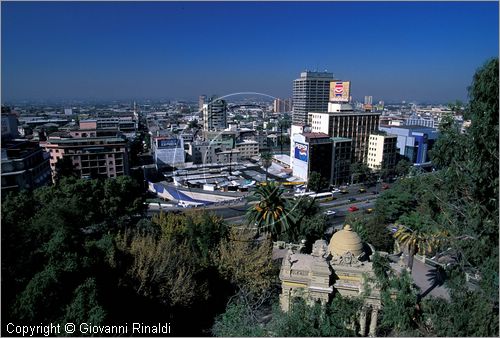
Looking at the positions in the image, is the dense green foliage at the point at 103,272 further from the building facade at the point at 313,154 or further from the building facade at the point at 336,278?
the building facade at the point at 313,154

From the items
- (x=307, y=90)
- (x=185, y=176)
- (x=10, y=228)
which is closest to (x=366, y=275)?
(x=10, y=228)

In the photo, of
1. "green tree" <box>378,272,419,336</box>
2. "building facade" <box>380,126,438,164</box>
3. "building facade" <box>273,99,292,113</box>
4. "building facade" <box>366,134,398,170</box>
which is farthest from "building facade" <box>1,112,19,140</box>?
"building facade" <box>273,99,292,113</box>

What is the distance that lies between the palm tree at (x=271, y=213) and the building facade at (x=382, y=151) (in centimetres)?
3971

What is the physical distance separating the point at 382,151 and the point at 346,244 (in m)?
44.2

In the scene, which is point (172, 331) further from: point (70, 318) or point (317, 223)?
point (317, 223)

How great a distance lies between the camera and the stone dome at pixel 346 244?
15.1 m

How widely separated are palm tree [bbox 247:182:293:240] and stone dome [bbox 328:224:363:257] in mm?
4868

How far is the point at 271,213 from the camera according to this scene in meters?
20.1

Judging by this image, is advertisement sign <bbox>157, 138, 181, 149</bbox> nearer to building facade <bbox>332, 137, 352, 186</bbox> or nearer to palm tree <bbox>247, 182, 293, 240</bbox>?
building facade <bbox>332, 137, 352, 186</bbox>

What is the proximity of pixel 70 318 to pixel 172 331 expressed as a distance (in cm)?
529

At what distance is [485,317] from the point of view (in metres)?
7.91

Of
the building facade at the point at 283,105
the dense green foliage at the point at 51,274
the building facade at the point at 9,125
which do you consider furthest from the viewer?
the building facade at the point at 283,105

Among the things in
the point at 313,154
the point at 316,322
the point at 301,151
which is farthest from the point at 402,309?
→ the point at 301,151

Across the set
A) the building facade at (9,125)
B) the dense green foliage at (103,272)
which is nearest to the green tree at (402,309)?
the dense green foliage at (103,272)
